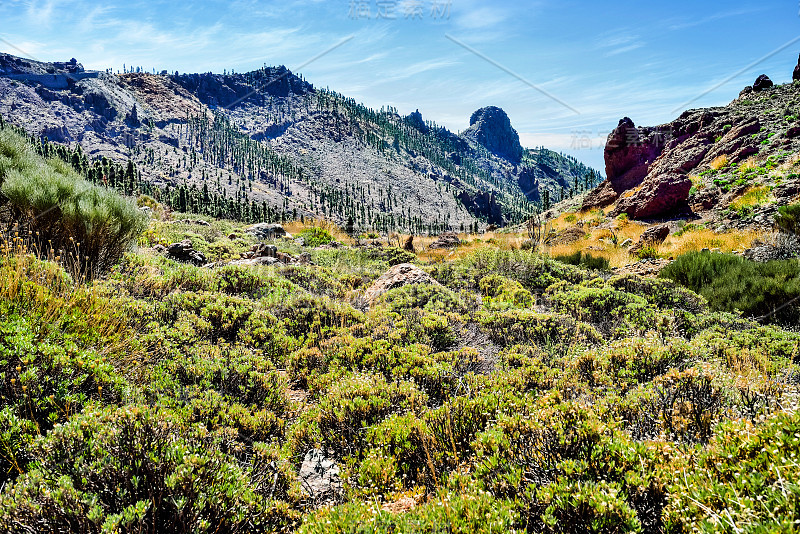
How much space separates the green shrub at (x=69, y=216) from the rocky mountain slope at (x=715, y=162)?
57.1ft

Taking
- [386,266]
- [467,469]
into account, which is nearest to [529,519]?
[467,469]

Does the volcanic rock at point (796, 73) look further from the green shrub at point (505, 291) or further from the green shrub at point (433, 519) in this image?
the green shrub at point (433, 519)

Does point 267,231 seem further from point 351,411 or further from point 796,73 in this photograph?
point 796,73

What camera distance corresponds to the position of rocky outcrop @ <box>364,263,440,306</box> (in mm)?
7855

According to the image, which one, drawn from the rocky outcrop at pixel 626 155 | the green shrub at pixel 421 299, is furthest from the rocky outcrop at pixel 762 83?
the green shrub at pixel 421 299

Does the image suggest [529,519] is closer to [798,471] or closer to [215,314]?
[798,471]

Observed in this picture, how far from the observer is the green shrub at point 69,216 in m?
5.82

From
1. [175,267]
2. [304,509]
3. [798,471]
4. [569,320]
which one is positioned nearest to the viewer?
[798,471]

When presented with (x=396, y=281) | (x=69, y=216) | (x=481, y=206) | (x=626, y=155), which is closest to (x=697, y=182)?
(x=626, y=155)

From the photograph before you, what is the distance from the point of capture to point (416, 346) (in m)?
4.88

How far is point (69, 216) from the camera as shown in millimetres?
6004

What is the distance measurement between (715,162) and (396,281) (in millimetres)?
22423

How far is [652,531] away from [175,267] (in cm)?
807

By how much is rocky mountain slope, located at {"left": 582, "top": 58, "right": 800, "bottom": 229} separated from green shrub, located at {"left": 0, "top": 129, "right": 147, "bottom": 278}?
17.4 meters
